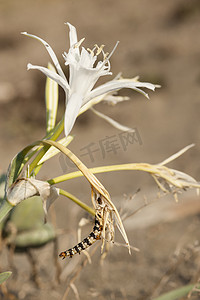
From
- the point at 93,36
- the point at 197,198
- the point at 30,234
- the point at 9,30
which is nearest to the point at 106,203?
the point at 30,234

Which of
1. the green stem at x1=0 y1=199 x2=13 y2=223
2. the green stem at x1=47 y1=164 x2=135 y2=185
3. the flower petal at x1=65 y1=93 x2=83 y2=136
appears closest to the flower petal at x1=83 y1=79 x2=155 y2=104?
the flower petal at x1=65 y1=93 x2=83 y2=136

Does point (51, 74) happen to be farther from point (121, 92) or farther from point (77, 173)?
point (121, 92)

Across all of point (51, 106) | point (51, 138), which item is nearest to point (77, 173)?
point (51, 138)

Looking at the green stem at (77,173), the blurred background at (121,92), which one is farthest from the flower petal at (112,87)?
the blurred background at (121,92)

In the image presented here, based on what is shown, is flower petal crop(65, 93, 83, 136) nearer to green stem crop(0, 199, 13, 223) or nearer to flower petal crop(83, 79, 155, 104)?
flower petal crop(83, 79, 155, 104)

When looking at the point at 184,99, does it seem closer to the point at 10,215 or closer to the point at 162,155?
the point at 162,155

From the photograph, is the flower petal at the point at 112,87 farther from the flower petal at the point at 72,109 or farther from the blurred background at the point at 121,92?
the blurred background at the point at 121,92
